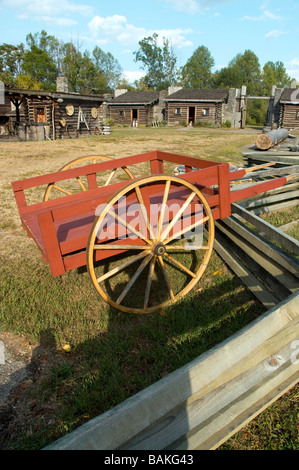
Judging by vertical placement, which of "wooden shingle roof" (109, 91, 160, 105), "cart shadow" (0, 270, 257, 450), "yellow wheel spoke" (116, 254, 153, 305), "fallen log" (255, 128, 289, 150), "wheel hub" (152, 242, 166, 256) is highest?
"wooden shingle roof" (109, 91, 160, 105)

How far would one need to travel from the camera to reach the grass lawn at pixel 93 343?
80.0 inches

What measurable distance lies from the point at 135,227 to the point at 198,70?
81947 millimetres

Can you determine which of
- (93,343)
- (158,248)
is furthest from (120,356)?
(158,248)

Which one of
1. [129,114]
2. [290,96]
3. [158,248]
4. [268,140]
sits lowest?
[158,248]

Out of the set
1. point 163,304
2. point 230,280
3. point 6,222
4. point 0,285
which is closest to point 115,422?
point 163,304

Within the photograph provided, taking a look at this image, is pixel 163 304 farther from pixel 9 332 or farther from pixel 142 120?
pixel 142 120

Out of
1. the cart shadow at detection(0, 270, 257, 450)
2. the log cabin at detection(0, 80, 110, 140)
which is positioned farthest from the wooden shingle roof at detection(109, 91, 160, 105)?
the cart shadow at detection(0, 270, 257, 450)

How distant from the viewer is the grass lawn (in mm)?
2033

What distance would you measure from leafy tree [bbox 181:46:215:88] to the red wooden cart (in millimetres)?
77289

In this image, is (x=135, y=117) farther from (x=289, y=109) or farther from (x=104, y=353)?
(x=104, y=353)

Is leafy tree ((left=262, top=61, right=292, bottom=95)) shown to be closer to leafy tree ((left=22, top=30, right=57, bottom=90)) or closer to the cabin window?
leafy tree ((left=22, top=30, right=57, bottom=90))

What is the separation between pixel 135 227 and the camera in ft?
9.95

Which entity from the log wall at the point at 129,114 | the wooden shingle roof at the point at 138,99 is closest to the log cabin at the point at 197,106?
the wooden shingle roof at the point at 138,99

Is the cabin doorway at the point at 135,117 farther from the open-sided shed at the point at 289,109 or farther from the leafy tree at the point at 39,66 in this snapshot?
the leafy tree at the point at 39,66
